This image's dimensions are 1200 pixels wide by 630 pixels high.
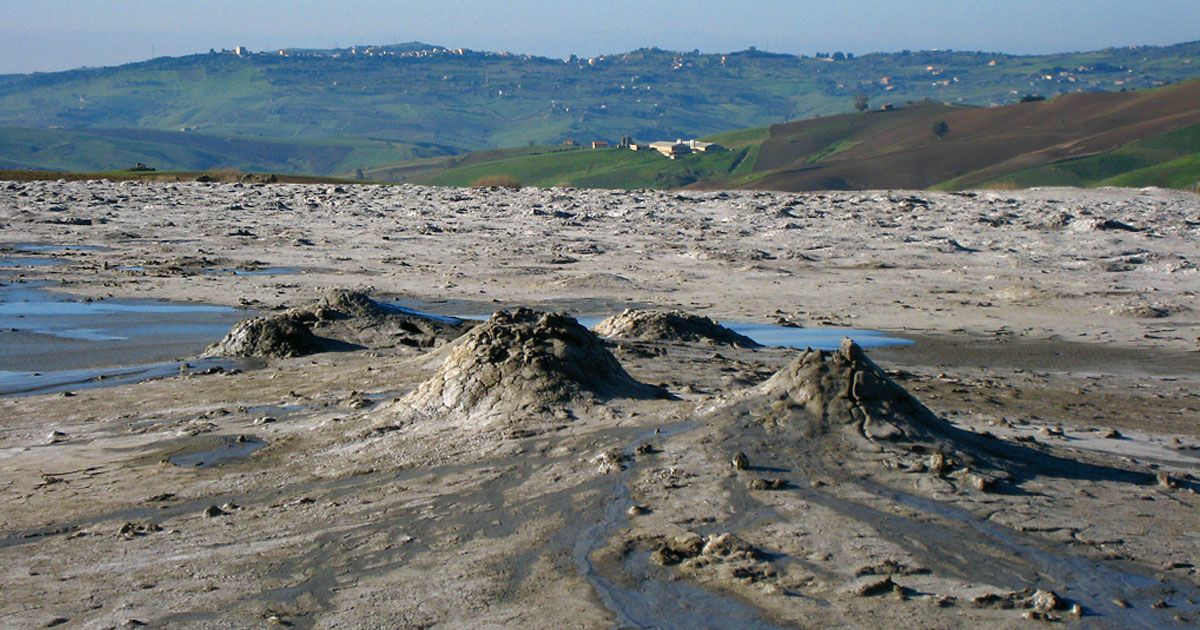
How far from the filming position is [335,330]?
14.1m

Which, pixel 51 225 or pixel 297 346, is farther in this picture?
pixel 51 225

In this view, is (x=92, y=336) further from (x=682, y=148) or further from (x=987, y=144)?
(x=682, y=148)

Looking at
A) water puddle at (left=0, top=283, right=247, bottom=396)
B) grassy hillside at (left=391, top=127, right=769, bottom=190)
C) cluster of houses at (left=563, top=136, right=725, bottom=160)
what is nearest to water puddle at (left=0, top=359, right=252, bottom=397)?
water puddle at (left=0, top=283, right=247, bottom=396)

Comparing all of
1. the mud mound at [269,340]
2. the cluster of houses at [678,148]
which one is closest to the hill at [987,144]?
the cluster of houses at [678,148]

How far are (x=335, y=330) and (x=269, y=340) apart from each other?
0.87m

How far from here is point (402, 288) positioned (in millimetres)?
20188

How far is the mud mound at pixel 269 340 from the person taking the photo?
13328 millimetres

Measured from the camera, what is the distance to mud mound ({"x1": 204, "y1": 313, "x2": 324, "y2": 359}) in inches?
525

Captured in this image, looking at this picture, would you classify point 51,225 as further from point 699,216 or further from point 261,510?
point 261,510

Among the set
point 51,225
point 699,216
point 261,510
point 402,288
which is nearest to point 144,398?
point 261,510

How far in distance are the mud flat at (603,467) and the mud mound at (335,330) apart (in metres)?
0.04

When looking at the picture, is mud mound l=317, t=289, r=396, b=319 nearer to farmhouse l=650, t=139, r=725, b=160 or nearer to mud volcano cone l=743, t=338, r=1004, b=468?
mud volcano cone l=743, t=338, r=1004, b=468

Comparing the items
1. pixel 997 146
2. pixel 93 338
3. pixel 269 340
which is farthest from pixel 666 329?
pixel 997 146

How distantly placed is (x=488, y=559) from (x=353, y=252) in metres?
17.9
